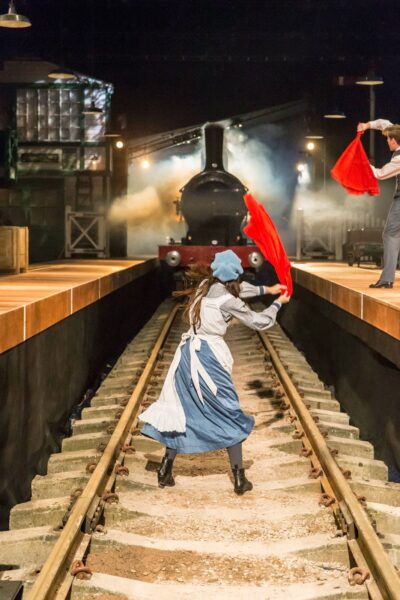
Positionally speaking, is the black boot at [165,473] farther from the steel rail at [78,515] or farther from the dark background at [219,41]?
the dark background at [219,41]

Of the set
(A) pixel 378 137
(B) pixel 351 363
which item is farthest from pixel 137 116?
(B) pixel 351 363

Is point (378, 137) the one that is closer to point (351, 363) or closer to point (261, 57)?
point (261, 57)

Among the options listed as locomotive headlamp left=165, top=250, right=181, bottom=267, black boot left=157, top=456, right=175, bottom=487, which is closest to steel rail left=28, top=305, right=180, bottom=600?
black boot left=157, top=456, right=175, bottom=487

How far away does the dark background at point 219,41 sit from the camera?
17594mm

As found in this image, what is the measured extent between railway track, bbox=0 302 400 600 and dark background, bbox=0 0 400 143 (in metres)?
9.76

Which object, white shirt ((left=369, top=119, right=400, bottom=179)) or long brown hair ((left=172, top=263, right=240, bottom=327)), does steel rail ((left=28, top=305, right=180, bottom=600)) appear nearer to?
long brown hair ((left=172, top=263, right=240, bottom=327))

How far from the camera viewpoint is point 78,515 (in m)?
6.01

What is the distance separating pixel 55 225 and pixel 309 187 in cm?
820

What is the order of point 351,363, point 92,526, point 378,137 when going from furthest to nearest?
point 378,137
point 351,363
point 92,526

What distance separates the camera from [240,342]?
1659cm

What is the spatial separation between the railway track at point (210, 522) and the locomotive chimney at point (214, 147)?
14083 millimetres

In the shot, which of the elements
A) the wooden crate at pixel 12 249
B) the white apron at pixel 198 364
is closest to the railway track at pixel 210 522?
the white apron at pixel 198 364

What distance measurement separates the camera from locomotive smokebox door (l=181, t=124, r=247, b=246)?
23.0 meters

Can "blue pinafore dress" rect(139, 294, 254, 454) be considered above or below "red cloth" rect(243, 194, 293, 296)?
below
